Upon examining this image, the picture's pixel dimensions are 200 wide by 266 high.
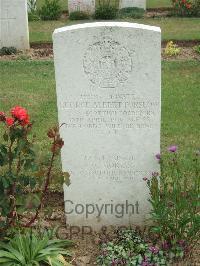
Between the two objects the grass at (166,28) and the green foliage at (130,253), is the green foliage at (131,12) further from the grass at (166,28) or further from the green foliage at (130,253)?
the green foliage at (130,253)

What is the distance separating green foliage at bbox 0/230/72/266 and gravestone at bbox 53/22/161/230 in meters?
0.63

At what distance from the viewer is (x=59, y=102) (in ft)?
14.9

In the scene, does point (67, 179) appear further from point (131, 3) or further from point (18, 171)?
point (131, 3)

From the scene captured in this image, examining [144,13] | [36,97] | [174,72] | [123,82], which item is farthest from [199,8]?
[123,82]

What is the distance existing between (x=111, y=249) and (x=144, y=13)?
501 inches

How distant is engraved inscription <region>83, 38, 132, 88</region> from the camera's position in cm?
438

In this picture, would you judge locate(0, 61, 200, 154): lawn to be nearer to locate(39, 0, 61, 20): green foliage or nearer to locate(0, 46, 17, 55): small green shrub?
locate(0, 46, 17, 55): small green shrub

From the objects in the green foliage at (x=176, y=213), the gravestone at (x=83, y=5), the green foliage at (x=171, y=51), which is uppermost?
the gravestone at (x=83, y=5)

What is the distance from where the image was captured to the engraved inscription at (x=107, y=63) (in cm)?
438

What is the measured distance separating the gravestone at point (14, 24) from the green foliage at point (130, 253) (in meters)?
7.70

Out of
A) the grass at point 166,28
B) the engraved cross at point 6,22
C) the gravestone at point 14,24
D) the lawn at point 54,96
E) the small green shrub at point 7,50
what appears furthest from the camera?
the grass at point 166,28

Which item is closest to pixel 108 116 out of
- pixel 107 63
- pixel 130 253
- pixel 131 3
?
pixel 107 63

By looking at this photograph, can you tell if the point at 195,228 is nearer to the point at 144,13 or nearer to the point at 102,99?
the point at 102,99

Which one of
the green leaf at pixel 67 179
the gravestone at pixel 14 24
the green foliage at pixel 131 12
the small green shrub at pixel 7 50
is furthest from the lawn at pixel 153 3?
the green leaf at pixel 67 179
